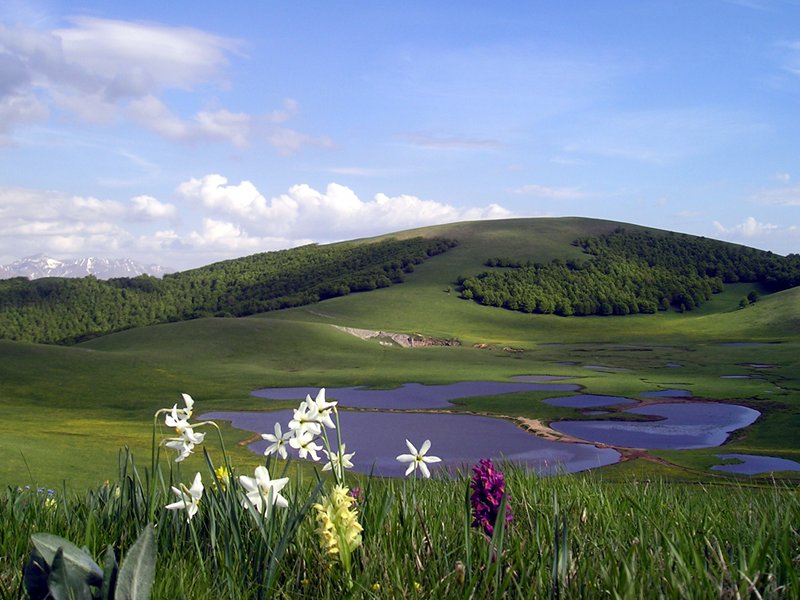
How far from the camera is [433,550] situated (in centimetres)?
373

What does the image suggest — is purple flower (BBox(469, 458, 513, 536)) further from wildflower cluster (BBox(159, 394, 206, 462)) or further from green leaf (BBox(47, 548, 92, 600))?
green leaf (BBox(47, 548, 92, 600))

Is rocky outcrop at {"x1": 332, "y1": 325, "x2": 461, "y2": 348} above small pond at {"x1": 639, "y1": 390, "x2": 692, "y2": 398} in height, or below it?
above

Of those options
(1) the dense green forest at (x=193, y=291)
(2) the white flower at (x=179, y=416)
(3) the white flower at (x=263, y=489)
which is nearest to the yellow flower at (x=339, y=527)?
(3) the white flower at (x=263, y=489)

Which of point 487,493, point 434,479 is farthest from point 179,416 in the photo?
point 434,479

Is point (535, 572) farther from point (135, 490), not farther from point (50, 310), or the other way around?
point (50, 310)

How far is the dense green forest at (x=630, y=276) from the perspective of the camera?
10688 cm

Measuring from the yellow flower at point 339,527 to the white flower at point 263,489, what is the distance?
24 centimetres

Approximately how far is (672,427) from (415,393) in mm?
13894

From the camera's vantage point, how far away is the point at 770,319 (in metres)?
87.1

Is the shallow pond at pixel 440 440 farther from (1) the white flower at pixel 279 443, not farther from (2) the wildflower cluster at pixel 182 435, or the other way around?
(2) the wildflower cluster at pixel 182 435

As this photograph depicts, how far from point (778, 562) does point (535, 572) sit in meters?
1.01

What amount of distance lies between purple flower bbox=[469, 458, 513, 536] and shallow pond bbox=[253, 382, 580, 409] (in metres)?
30.6

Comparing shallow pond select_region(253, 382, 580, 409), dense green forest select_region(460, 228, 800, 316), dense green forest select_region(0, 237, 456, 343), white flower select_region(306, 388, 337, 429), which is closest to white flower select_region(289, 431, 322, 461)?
white flower select_region(306, 388, 337, 429)

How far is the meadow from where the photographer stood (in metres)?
3.34
